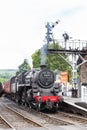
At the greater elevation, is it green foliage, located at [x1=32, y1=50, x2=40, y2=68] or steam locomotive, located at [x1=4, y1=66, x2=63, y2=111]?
green foliage, located at [x1=32, y1=50, x2=40, y2=68]

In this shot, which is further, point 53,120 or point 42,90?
point 42,90

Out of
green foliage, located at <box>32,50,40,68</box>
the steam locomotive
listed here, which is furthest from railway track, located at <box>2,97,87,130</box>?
green foliage, located at <box>32,50,40,68</box>

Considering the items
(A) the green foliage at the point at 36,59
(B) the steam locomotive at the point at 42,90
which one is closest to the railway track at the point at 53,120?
(B) the steam locomotive at the point at 42,90

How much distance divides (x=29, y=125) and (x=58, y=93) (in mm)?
9056

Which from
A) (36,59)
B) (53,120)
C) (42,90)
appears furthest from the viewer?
(36,59)

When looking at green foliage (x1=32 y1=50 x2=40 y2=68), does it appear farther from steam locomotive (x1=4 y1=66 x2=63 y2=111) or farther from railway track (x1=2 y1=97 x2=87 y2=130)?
railway track (x1=2 y1=97 x2=87 y2=130)

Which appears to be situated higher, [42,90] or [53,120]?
[42,90]

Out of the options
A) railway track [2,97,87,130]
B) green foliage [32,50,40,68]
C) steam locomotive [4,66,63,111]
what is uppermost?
green foliage [32,50,40,68]

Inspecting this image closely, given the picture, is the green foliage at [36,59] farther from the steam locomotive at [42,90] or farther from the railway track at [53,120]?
the railway track at [53,120]

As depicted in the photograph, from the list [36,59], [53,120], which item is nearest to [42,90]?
[53,120]

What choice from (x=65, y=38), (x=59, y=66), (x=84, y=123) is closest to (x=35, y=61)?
(x=59, y=66)

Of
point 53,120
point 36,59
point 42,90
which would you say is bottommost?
point 53,120

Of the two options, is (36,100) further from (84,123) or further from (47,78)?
(84,123)

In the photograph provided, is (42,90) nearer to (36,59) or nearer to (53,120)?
(53,120)
